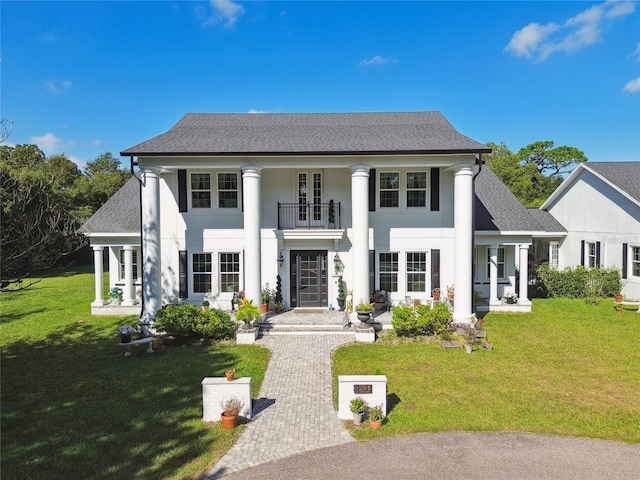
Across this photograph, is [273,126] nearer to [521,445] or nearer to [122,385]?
[122,385]

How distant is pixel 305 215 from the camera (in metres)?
15.8

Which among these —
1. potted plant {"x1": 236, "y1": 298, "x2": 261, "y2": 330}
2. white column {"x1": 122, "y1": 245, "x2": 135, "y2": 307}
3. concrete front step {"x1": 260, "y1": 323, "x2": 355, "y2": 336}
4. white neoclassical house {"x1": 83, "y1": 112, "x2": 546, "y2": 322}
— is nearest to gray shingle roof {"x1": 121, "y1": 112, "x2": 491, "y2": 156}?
white neoclassical house {"x1": 83, "y1": 112, "x2": 546, "y2": 322}

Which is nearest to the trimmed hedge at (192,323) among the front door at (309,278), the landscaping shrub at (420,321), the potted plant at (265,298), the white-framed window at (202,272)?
the potted plant at (265,298)

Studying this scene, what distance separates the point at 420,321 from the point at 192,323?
284 inches

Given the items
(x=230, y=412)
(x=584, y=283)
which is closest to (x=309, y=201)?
(x=230, y=412)

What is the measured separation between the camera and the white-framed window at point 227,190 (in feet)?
51.3

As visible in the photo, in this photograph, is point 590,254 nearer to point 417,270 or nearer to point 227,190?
point 417,270

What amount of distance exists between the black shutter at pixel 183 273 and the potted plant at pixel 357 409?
1019cm

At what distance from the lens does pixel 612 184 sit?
1988 cm

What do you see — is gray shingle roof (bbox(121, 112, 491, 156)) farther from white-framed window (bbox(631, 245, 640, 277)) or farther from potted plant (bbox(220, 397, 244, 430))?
white-framed window (bbox(631, 245, 640, 277))

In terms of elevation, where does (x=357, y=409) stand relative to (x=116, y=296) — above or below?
below

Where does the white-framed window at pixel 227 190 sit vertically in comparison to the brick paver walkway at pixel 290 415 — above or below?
above

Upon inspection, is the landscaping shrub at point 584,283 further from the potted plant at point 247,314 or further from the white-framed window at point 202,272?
the white-framed window at point 202,272

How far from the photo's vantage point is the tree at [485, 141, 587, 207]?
43656 mm
